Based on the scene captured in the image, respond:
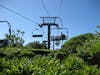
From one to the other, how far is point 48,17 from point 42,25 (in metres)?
1.69

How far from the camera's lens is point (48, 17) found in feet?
199

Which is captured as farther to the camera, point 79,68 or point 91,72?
point 79,68

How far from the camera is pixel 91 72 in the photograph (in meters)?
9.62

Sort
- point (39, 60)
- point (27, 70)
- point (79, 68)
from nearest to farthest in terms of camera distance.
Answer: point (27, 70)
point (79, 68)
point (39, 60)

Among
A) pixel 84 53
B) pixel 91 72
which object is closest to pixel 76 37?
pixel 84 53

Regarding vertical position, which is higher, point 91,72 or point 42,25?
point 42,25

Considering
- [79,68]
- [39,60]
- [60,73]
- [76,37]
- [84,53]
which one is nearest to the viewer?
[60,73]

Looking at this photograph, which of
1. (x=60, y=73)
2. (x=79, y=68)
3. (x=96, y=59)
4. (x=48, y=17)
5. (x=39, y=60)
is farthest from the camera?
(x=48, y=17)

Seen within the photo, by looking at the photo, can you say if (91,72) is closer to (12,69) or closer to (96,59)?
(12,69)

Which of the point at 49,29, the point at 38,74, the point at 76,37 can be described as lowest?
the point at 38,74

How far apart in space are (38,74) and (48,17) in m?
51.8

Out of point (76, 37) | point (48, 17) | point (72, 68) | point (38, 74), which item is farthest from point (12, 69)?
point (48, 17)

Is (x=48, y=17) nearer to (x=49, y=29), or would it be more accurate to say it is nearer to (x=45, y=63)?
(x=49, y=29)

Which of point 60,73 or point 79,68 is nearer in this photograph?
point 60,73
